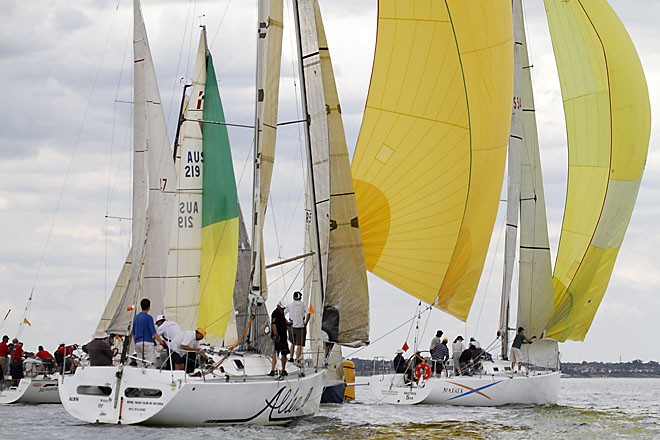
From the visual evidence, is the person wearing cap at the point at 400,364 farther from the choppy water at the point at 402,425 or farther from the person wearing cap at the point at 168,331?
the person wearing cap at the point at 168,331

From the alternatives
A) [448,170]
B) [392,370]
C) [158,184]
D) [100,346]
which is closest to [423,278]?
[448,170]

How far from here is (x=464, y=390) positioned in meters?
26.7

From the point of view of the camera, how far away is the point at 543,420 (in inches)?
948

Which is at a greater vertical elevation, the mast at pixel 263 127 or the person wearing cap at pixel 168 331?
the mast at pixel 263 127

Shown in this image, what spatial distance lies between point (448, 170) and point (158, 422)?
9.54m

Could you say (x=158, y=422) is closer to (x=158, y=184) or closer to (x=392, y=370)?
(x=158, y=184)

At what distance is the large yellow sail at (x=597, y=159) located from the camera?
30875mm

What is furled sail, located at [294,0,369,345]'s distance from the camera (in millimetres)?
21266

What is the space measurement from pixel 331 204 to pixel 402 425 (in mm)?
4092

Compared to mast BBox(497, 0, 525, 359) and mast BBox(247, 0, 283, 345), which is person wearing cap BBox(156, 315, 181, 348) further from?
mast BBox(497, 0, 525, 359)

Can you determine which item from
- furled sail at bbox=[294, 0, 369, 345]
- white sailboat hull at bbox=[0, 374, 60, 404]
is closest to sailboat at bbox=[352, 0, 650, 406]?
furled sail at bbox=[294, 0, 369, 345]

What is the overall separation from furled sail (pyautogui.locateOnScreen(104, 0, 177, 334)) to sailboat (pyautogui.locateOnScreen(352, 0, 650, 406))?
4537 millimetres

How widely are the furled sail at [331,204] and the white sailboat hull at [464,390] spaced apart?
18.7ft

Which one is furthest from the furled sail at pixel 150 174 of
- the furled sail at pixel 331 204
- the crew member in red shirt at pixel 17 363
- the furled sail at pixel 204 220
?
the furled sail at pixel 331 204
